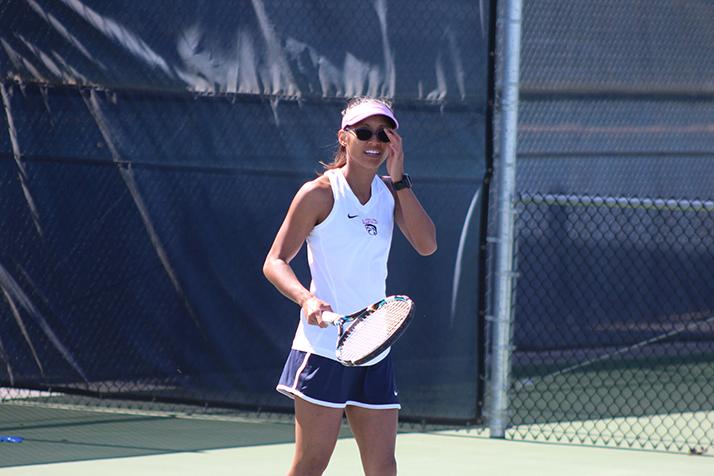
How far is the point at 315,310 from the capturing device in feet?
14.2

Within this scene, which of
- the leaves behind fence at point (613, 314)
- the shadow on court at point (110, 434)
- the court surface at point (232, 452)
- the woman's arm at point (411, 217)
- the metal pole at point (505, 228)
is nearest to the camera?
the woman's arm at point (411, 217)

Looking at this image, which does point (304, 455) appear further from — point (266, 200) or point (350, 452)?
point (266, 200)

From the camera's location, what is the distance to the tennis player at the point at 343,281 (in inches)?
184

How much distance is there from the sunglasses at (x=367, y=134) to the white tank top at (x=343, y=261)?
18 centimetres

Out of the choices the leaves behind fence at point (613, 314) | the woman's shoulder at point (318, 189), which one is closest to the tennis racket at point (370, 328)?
the woman's shoulder at point (318, 189)

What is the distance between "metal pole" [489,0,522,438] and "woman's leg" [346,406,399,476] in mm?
2979

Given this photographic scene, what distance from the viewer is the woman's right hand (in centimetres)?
433

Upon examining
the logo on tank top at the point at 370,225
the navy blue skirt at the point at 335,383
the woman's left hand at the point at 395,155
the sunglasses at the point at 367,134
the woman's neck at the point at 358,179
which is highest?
the sunglasses at the point at 367,134

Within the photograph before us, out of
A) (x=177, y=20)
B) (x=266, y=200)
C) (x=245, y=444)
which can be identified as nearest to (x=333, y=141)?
(x=266, y=200)

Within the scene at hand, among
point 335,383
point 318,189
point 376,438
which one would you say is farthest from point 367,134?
point 376,438

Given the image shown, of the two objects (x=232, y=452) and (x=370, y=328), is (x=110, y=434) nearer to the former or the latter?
(x=232, y=452)

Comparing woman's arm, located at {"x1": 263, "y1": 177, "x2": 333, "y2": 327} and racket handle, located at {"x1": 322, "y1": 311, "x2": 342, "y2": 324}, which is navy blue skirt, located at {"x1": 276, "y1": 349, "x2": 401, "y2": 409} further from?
racket handle, located at {"x1": 322, "y1": 311, "x2": 342, "y2": 324}

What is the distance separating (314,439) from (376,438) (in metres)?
0.22

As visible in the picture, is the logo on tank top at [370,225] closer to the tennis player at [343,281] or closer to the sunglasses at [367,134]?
the tennis player at [343,281]
